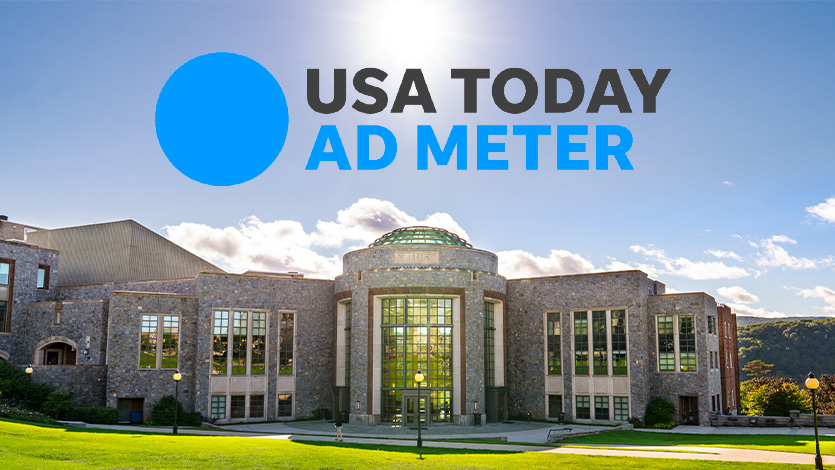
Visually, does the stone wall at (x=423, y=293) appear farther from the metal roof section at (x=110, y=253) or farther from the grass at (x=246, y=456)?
the metal roof section at (x=110, y=253)

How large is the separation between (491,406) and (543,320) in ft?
23.1

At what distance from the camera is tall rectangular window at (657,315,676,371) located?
4528 cm

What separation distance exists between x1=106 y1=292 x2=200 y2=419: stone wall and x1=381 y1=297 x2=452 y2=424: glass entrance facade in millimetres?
12076

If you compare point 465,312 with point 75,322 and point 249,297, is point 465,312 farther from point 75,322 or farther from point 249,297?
point 75,322

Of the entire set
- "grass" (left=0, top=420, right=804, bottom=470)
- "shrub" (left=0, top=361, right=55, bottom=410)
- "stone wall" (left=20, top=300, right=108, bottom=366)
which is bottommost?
"grass" (left=0, top=420, right=804, bottom=470)

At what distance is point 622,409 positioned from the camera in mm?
44938

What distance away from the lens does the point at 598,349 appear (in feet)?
152

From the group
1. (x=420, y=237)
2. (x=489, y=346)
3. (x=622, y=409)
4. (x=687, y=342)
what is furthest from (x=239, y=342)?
(x=687, y=342)

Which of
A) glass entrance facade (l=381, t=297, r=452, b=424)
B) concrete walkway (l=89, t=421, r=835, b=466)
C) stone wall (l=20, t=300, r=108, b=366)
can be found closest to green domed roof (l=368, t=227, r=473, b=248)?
glass entrance facade (l=381, t=297, r=452, b=424)

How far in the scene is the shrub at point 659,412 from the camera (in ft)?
143

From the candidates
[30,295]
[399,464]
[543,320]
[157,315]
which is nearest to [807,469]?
[399,464]

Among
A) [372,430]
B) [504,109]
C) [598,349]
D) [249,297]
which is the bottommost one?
[372,430]

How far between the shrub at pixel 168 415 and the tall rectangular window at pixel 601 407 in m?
25.3

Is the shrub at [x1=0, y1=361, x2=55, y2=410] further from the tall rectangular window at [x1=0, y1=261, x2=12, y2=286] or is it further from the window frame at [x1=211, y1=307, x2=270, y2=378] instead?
the tall rectangular window at [x1=0, y1=261, x2=12, y2=286]
